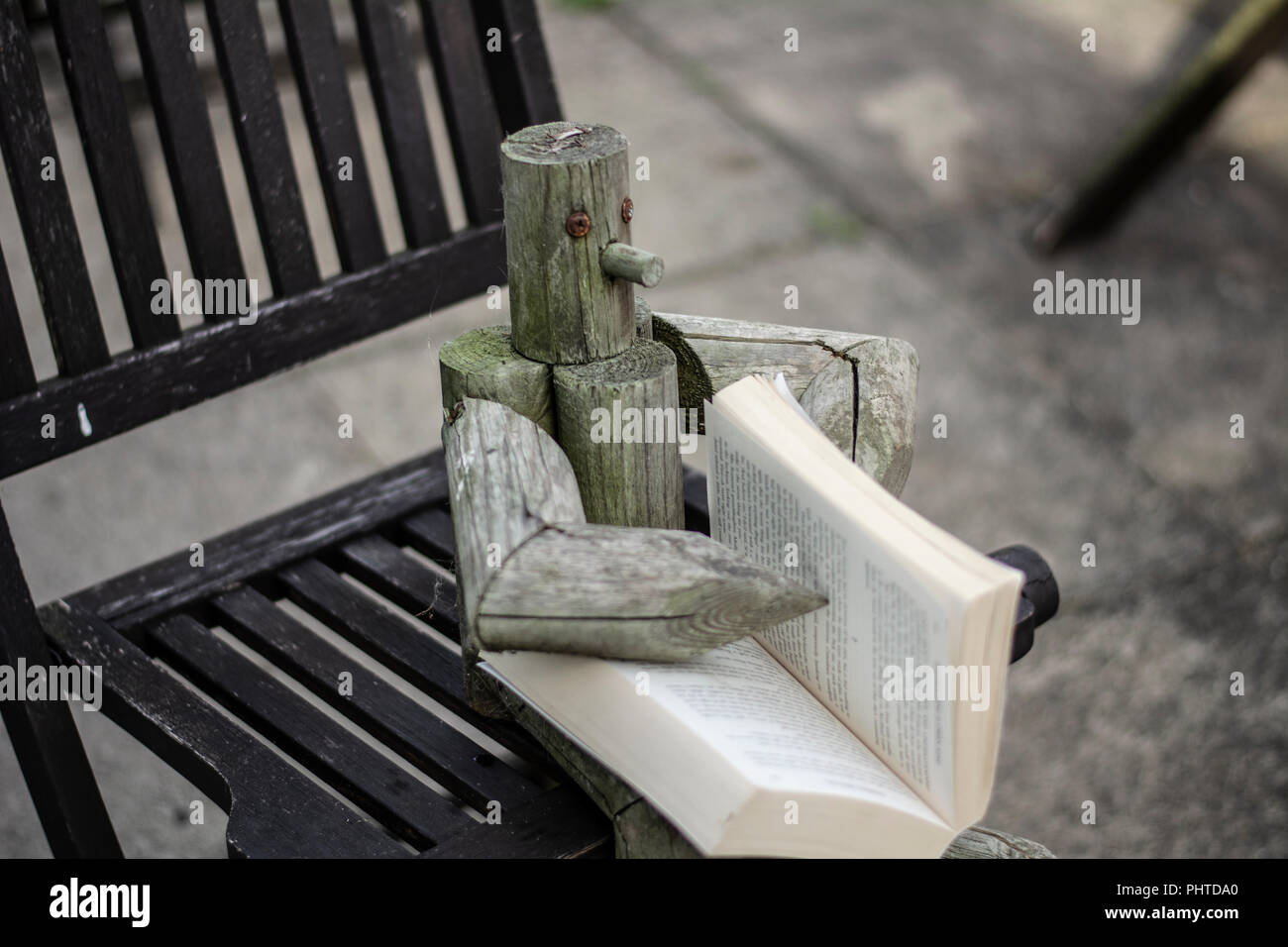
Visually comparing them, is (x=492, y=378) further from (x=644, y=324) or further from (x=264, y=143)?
(x=264, y=143)

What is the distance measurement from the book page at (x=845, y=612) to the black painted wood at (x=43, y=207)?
0.72 meters

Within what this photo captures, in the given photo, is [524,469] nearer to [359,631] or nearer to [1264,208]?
[359,631]

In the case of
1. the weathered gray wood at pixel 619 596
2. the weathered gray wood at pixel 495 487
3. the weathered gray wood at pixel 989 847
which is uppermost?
the weathered gray wood at pixel 495 487

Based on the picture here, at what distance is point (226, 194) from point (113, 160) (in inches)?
5.2

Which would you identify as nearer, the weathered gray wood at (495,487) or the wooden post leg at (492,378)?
the weathered gray wood at (495,487)

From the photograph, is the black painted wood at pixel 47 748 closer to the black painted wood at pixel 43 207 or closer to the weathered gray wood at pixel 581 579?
the black painted wood at pixel 43 207

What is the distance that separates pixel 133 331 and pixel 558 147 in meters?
0.62

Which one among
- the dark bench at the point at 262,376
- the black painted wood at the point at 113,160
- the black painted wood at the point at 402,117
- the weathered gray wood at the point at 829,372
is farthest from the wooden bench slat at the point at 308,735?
the black painted wood at the point at 402,117

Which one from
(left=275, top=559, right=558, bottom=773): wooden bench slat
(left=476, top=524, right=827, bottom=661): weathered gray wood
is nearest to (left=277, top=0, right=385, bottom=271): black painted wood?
(left=275, top=559, right=558, bottom=773): wooden bench slat

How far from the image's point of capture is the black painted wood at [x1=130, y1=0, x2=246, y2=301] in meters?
1.48

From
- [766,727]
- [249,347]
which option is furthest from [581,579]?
[249,347]

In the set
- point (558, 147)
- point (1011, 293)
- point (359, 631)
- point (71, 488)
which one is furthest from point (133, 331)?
point (1011, 293)

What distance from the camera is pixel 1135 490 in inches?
113

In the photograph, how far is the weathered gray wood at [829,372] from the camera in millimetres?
1295
